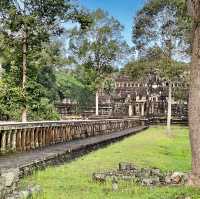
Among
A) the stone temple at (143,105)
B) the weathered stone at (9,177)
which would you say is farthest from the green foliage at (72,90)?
the weathered stone at (9,177)

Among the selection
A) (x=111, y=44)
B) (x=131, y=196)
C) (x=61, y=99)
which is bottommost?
(x=131, y=196)

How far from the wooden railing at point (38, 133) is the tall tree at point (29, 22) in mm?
3936

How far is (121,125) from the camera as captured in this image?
6694 cm

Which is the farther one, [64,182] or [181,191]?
[64,182]

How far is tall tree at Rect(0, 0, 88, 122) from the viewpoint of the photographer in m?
41.3

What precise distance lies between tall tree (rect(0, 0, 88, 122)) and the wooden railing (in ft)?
12.9

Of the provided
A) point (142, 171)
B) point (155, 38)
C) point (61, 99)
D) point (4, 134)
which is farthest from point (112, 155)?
point (61, 99)

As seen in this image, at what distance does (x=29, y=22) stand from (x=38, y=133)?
11.2m

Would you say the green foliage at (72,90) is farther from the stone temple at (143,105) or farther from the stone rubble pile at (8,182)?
the stone rubble pile at (8,182)

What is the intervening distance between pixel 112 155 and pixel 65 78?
9577 centimetres

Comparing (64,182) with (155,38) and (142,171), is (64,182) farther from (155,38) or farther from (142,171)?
(155,38)

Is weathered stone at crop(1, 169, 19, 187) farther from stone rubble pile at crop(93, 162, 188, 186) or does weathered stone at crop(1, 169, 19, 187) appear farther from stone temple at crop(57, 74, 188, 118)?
stone temple at crop(57, 74, 188, 118)

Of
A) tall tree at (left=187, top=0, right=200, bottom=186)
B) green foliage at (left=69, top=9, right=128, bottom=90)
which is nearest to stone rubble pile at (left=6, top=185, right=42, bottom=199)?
tall tree at (left=187, top=0, right=200, bottom=186)

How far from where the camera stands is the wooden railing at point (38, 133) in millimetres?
27984
